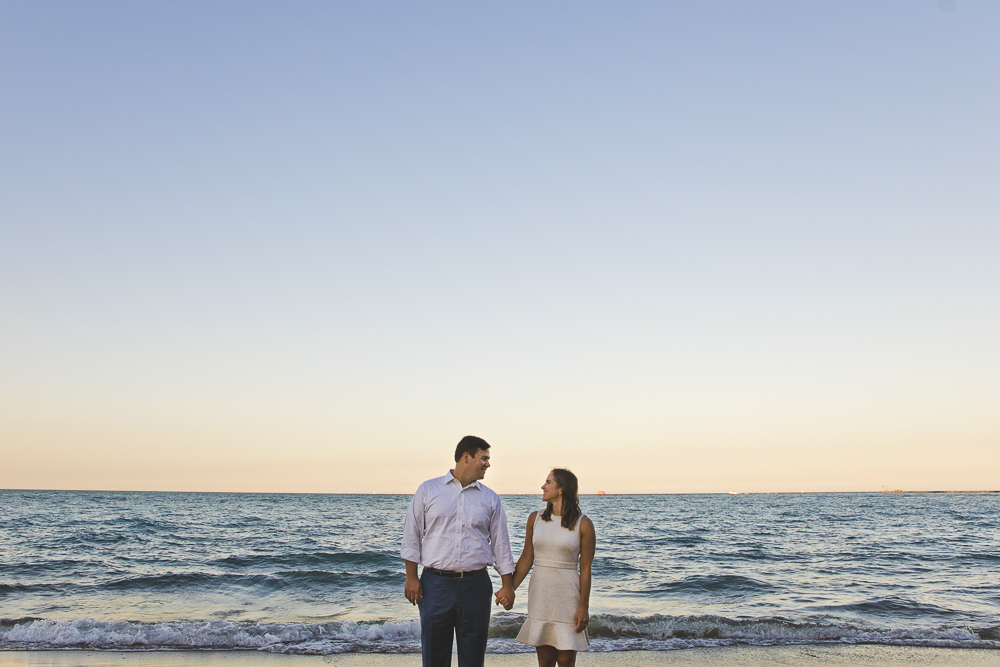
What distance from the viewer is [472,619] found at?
454 cm

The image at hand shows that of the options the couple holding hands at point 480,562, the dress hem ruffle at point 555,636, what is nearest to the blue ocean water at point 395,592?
the dress hem ruffle at point 555,636

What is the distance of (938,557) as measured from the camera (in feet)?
66.9

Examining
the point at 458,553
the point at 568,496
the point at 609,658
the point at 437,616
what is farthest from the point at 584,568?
the point at 609,658

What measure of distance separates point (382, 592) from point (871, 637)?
9265mm

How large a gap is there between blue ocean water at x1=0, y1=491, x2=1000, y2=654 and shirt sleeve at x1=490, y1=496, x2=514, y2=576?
465cm

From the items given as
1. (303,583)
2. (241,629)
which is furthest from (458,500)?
(303,583)

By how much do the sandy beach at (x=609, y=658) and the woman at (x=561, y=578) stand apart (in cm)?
342

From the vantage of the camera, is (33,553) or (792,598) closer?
(792,598)

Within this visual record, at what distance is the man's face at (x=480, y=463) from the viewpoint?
4.60 metres

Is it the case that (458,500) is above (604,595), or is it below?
above

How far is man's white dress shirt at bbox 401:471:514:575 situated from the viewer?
451 cm

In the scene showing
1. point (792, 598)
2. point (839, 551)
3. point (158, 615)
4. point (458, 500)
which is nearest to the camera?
point (458, 500)

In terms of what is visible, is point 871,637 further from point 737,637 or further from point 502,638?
point 502,638

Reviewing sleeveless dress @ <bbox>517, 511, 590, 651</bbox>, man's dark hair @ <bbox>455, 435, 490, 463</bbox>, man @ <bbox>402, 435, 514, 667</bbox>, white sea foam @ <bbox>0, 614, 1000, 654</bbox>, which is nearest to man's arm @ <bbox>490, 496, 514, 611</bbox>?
man @ <bbox>402, 435, 514, 667</bbox>
